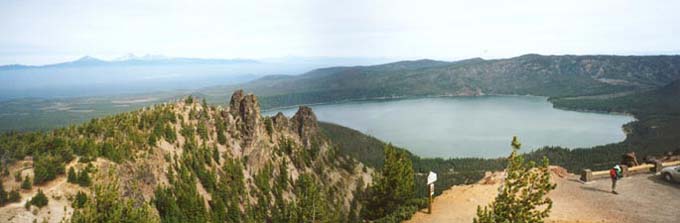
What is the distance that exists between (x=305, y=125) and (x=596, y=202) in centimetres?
9132

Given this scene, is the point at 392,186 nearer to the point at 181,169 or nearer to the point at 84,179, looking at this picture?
the point at 84,179

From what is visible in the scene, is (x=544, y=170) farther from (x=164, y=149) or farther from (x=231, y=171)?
(x=231, y=171)

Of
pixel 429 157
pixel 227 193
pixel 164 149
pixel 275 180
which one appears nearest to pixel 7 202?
pixel 164 149

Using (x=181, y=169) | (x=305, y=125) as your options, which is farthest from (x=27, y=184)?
(x=305, y=125)

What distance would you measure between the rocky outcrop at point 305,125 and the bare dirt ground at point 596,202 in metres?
79.8

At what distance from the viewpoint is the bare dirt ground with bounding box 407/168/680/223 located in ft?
93.5

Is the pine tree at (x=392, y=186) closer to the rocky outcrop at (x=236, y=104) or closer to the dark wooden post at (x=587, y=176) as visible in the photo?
the dark wooden post at (x=587, y=176)

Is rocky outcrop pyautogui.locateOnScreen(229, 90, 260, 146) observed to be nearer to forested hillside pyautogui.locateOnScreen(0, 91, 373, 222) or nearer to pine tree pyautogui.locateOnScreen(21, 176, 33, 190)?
forested hillside pyautogui.locateOnScreen(0, 91, 373, 222)

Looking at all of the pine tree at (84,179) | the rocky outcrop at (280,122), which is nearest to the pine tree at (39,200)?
the pine tree at (84,179)

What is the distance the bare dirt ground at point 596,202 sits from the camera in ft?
93.5

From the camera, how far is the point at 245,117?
91.6 meters

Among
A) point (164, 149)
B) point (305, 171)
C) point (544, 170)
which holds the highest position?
point (544, 170)

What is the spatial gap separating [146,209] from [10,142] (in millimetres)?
37581

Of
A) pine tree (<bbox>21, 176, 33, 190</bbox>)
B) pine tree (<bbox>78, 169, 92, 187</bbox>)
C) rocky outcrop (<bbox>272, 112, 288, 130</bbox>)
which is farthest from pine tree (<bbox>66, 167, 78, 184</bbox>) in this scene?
rocky outcrop (<bbox>272, 112, 288, 130</bbox>)
